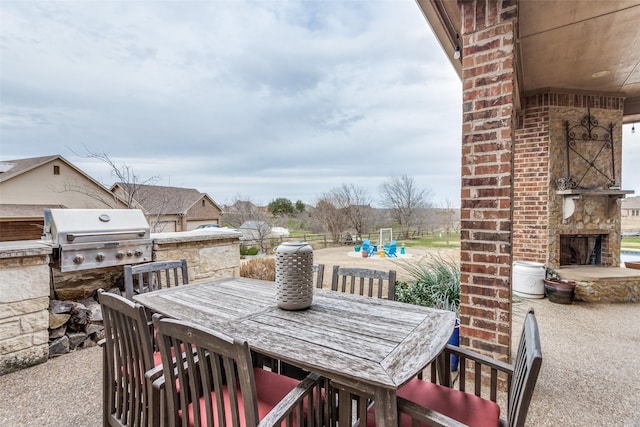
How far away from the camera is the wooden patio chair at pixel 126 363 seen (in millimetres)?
1190

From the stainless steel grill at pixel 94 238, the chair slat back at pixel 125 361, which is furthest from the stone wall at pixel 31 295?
the chair slat back at pixel 125 361

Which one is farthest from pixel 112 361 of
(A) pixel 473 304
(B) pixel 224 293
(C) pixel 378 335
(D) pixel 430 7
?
(D) pixel 430 7

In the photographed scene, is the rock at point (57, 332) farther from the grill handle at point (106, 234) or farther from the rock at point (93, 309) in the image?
the grill handle at point (106, 234)

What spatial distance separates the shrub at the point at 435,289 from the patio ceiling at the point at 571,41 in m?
2.27

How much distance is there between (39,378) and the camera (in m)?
2.15

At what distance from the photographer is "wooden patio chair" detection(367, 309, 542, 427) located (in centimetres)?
84

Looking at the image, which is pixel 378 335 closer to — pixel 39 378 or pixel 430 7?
pixel 430 7

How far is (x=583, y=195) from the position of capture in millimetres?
4016

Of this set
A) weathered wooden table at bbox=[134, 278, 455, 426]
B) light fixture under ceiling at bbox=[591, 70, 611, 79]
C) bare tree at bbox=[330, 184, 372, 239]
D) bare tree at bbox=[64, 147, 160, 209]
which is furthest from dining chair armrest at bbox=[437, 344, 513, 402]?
bare tree at bbox=[330, 184, 372, 239]

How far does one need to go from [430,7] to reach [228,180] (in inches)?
491

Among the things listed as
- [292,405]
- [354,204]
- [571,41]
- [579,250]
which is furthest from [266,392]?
[354,204]

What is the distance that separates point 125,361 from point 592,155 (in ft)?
18.3

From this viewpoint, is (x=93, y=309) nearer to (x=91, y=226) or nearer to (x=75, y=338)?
(x=75, y=338)

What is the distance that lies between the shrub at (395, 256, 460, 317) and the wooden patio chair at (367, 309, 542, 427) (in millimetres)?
1478
